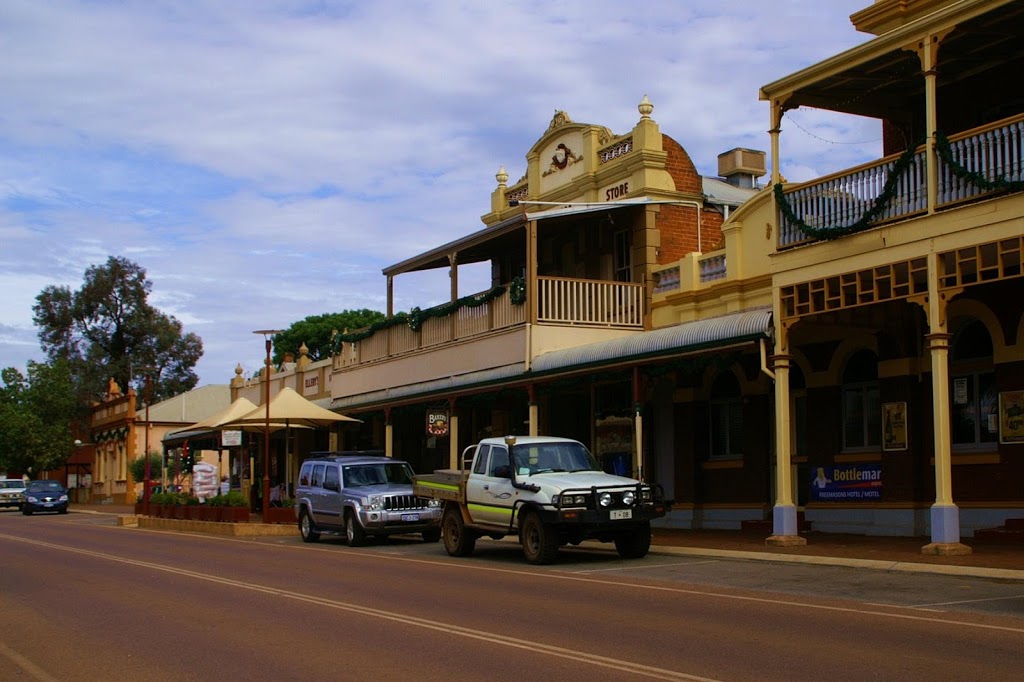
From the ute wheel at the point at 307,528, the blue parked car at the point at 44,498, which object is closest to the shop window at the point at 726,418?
the ute wheel at the point at 307,528

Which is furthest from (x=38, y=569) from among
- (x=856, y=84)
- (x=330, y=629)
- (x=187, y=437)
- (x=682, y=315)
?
(x=187, y=437)

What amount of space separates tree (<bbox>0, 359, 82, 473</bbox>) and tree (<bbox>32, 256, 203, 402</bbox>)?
7092 millimetres

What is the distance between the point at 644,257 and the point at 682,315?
2.45 metres

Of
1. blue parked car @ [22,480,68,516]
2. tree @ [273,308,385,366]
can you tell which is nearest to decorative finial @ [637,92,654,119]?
blue parked car @ [22,480,68,516]

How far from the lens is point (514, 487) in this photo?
18.5 meters

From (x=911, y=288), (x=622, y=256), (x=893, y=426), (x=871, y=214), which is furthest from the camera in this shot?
(x=622, y=256)

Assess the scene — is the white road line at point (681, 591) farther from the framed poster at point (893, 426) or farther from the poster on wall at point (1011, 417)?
the poster on wall at point (1011, 417)

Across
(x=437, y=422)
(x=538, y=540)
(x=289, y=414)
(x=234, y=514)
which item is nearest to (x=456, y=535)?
(x=538, y=540)

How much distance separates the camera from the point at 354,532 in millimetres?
24266

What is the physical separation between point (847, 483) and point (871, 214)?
220 inches

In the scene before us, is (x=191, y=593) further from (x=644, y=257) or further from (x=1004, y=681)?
(x=644, y=257)

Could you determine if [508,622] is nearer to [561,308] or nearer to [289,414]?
[561,308]

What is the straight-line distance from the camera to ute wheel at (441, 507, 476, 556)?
20188 millimetres

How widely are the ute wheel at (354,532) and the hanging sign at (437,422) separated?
522 cm
